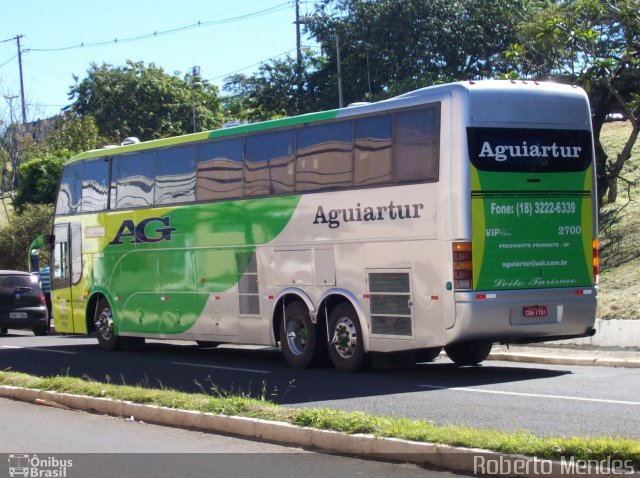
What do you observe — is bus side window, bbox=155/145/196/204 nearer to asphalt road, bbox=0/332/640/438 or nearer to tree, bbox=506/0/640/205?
asphalt road, bbox=0/332/640/438

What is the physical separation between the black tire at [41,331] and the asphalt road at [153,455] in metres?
15.8

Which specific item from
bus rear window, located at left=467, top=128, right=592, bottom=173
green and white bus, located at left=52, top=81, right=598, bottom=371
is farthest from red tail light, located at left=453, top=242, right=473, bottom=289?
bus rear window, located at left=467, top=128, right=592, bottom=173

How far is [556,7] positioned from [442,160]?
45.5ft

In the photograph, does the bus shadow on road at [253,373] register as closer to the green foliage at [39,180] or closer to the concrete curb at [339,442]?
the concrete curb at [339,442]

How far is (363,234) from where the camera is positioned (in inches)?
572

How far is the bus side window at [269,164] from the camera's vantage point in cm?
1595

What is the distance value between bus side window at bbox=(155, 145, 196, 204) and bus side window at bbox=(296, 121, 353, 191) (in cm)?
295

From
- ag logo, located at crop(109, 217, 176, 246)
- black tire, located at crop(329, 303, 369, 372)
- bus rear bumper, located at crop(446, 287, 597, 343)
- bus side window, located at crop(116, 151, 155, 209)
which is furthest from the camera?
bus side window, located at crop(116, 151, 155, 209)

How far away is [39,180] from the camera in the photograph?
48438 millimetres

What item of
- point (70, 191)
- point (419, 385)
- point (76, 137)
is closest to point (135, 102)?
point (76, 137)

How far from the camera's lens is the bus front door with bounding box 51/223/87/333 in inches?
840

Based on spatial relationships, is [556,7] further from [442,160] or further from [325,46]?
[325,46]

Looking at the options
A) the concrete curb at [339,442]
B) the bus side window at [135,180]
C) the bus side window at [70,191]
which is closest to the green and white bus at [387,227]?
the bus side window at [135,180]

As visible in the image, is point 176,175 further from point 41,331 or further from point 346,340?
point 41,331
